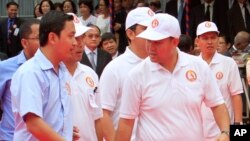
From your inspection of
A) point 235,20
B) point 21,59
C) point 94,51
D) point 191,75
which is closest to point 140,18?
point 21,59

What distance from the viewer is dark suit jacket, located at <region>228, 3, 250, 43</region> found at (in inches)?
661

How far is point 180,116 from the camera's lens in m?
7.21

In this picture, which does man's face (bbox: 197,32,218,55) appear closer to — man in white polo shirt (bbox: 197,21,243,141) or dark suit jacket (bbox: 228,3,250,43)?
man in white polo shirt (bbox: 197,21,243,141)

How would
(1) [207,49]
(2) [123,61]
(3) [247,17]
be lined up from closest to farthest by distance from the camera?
(2) [123,61] < (1) [207,49] < (3) [247,17]

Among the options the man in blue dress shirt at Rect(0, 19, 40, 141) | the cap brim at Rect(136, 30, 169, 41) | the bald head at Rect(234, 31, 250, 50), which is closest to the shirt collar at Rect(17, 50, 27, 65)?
the man in blue dress shirt at Rect(0, 19, 40, 141)

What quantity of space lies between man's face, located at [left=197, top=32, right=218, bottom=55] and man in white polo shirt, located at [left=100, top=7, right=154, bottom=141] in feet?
6.97

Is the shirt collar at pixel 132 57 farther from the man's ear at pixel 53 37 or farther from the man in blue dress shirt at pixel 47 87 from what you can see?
the man's ear at pixel 53 37

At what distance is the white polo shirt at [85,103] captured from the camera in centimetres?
792

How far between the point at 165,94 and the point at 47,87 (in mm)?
1327

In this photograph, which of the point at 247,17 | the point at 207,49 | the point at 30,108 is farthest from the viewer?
the point at 247,17

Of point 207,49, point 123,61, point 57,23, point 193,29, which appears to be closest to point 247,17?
point 193,29

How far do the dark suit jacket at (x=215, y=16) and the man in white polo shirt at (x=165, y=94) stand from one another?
9359mm

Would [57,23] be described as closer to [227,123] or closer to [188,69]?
[188,69]

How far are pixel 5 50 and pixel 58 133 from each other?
1418 centimetres
